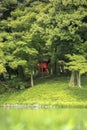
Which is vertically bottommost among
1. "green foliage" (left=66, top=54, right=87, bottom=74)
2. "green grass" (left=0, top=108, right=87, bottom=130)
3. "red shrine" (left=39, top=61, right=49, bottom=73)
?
"red shrine" (left=39, top=61, right=49, bottom=73)

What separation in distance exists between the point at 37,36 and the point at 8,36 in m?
2.40

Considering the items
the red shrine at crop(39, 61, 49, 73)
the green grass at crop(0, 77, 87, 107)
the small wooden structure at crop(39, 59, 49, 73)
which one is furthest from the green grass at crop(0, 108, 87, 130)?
the red shrine at crop(39, 61, 49, 73)

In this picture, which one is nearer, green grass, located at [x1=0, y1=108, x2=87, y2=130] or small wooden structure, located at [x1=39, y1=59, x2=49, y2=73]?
green grass, located at [x1=0, y1=108, x2=87, y2=130]

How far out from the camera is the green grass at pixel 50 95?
27.7m

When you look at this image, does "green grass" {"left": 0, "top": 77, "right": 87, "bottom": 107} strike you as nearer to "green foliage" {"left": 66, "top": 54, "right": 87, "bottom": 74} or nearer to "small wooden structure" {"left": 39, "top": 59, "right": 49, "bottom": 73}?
"green foliage" {"left": 66, "top": 54, "right": 87, "bottom": 74}

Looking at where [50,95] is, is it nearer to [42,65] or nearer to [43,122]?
[42,65]

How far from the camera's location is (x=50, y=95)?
97.6ft

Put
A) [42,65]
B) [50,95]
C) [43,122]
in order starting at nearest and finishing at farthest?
1. [43,122]
2. [50,95]
3. [42,65]

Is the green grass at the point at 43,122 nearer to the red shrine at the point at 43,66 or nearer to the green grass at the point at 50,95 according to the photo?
the green grass at the point at 50,95

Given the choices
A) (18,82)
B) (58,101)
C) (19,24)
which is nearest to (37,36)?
(19,24)

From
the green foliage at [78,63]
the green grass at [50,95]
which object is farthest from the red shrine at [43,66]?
the green foliage at [78,63]

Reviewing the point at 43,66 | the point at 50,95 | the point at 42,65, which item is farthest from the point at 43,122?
the point at 43,66

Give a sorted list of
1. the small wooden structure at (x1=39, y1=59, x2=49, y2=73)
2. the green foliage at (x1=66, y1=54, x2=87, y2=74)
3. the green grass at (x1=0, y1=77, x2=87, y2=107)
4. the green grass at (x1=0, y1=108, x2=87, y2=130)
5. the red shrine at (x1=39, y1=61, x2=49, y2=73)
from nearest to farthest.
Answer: the green grass at (x1=0, y1=108, x2=87, y2=130) → the green grass at (x1=0, y1=77, x2=87, y2=107) → the green foliage at (x1=66, y1=54, x2=87, y2=74) → the small wooden structure at (x1=39, y1=59, x2=49, y2=73) → the red shrine at (x1=39, y1=61, x2=49, y2=73)

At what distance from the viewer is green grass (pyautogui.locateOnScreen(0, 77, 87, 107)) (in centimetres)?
2772
